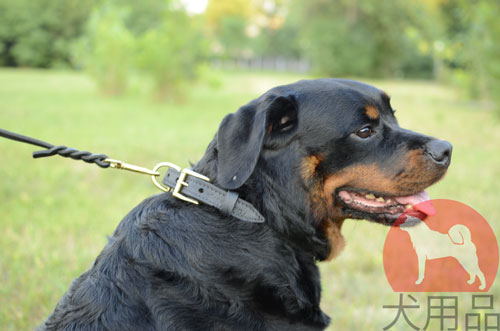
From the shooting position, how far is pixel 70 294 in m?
2.34

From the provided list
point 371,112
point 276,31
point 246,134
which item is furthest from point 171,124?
point 276,31

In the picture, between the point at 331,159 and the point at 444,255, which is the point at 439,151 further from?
the point at 444,255

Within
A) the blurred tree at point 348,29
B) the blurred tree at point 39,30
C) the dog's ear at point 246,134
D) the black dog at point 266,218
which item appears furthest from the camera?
the blurred tree at point 39,30

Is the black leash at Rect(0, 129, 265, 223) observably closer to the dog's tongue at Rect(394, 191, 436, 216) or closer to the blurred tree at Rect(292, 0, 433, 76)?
the dog's tongue at Rect(394, 191, 436, 216)

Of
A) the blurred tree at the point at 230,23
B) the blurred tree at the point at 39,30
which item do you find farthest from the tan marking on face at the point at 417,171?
the blurred tree at the point at 230,23

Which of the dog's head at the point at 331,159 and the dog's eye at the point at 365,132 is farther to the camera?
the dog's eye at the point at 365,132

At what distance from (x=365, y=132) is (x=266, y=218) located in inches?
30.6

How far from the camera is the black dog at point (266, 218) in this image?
220 cm

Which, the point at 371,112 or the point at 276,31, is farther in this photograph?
the point at 276,31

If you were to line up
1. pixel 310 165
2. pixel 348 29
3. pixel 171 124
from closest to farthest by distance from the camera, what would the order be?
pixel 310 165
pixel 171 124
pixel 348 29

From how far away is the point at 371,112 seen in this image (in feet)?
9.04

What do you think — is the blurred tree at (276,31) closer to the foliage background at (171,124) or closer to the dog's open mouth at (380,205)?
the foliage background at (171,124)

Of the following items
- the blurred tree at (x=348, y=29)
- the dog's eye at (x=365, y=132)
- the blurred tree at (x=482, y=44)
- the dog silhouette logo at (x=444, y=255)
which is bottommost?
the blurred tree at (x=348, y=29)

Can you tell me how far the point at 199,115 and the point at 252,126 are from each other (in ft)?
41.8
